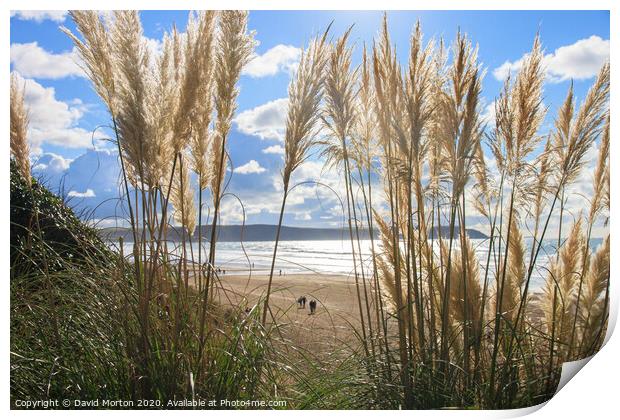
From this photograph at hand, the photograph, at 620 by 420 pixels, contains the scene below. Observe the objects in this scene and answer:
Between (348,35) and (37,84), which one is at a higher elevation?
(348,35)

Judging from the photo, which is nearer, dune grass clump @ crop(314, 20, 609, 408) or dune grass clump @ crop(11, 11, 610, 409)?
dune grass clump @ crop(11, 11, 610, 409)

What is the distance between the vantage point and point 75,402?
2521 mm

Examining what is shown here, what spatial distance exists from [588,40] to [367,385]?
2102mm

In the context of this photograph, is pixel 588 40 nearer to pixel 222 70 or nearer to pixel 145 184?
pixel 222 70

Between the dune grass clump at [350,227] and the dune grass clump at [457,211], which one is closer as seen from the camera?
the dune grass clump at [350,227]

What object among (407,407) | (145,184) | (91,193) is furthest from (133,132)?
(407,407)

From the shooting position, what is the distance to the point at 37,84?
2.84 metres

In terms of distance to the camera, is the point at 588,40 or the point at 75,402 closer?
the point at 75,402
